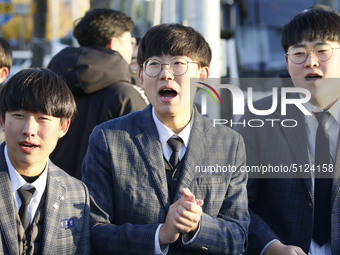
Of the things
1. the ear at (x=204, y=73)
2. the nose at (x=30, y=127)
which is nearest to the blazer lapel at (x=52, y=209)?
the nose at (x=30, y=127)

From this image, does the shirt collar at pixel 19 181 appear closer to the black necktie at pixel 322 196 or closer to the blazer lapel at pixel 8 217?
the blazer lapel at pixel 8 217

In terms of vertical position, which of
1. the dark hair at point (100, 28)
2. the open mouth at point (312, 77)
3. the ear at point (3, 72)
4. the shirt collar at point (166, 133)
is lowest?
the shirt collar at point (166, 133)

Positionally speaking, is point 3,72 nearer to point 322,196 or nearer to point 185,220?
point 185,220

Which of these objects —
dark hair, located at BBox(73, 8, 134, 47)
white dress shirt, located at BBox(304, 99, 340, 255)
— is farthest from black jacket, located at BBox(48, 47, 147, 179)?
white dress shirt, located at BBox(304, 99, 340, 255)

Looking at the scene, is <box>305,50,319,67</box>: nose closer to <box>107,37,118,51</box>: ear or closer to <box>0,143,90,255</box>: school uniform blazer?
<box>0,143,90,255</box>: school uniform blazer

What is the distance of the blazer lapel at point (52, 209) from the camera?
272 cm

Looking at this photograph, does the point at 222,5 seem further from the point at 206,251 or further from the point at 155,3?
the point at 206,251

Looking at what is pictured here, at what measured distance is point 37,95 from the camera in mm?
2820

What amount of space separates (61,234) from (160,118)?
816 millimetres

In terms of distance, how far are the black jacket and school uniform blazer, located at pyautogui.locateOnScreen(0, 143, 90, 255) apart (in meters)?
1.33

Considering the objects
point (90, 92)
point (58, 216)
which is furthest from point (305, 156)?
point (90, 92)

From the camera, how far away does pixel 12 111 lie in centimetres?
278

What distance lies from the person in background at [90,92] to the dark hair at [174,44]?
0.96 meters

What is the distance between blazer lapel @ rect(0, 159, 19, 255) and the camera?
2.62m
